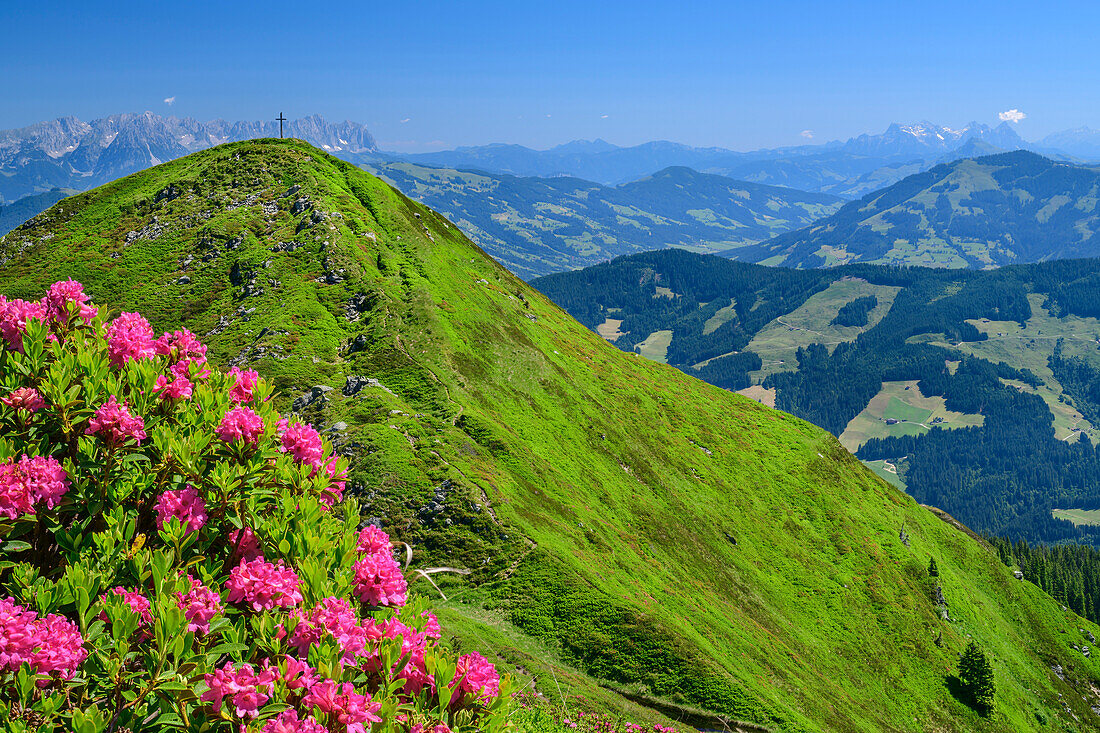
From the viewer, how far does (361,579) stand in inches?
305

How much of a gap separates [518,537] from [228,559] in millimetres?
31905

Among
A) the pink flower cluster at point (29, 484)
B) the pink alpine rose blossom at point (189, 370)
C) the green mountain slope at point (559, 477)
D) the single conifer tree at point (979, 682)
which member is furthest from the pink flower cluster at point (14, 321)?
the single conifer tree at point (979, 682)

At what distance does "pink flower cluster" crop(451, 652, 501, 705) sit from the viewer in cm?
705

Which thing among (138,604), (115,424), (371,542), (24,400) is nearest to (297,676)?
(138,604)

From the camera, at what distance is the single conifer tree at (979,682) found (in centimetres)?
7038

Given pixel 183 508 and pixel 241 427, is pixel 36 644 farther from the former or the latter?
pixel 241 427

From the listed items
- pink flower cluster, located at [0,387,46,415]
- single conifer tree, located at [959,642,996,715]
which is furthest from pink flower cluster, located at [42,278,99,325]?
single conifer tree, located at [959,642,996,715]

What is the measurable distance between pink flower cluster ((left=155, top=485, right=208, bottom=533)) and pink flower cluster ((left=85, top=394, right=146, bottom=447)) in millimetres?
853

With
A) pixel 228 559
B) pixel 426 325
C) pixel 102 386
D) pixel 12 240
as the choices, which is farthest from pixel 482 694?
pixel 12 240

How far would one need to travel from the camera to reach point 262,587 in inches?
271

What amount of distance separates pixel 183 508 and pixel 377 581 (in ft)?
8.09

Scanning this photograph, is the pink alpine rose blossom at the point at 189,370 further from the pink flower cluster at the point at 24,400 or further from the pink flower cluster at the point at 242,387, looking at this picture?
the pink flower cluster at the point at 24,400

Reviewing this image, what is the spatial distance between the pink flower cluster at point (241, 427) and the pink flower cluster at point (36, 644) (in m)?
2.67

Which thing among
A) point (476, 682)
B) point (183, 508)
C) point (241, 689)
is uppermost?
point (183, 508)
